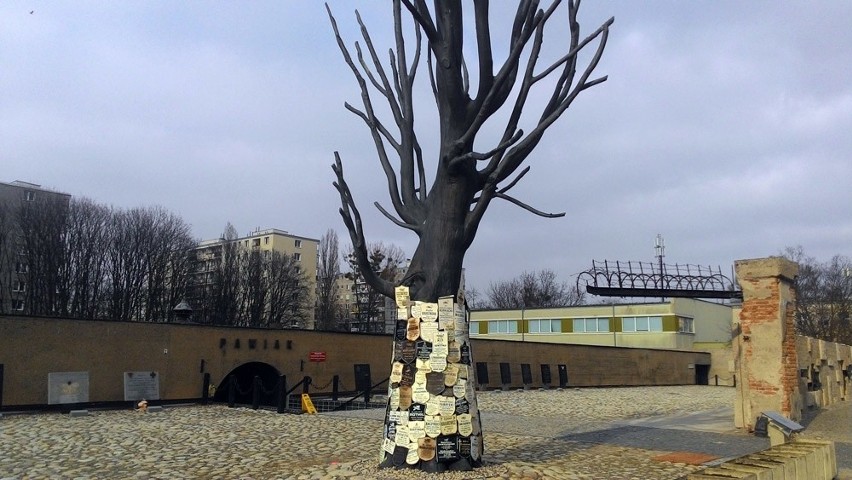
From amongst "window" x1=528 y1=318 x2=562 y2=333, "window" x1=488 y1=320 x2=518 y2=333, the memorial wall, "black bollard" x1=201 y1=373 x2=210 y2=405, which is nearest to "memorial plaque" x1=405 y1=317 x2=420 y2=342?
the memorial wall

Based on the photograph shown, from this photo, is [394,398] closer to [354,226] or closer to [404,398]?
[404,398]

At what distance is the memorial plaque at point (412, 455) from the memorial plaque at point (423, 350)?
913 mm

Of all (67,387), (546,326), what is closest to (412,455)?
(67,387)

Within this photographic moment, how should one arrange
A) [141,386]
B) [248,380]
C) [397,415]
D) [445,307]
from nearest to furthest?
[397,415]
[445,307]
[141,386]
[248,380]

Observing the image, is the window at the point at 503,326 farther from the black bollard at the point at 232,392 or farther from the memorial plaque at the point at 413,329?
the memorial plaque at the point at 413,329

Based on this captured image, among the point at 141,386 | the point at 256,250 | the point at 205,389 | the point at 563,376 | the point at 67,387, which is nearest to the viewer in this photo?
the point at 67,387

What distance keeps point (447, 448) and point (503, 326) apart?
4510cm

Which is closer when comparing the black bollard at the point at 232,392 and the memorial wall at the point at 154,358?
the memorial wall at the point at 154,358

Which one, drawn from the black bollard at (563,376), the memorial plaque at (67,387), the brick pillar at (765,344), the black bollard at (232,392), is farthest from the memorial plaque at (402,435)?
the black bollard at (563,376)

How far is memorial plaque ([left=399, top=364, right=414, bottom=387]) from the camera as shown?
730cm

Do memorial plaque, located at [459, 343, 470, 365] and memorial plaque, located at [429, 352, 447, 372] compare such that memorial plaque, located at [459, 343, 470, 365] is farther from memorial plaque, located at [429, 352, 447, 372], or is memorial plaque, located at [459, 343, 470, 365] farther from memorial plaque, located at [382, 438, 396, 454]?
memorial plaque, located at [382, 438, 396, 454]

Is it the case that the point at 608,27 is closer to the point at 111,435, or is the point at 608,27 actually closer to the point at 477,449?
the point at 477,449

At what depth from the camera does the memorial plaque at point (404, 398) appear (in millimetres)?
7219

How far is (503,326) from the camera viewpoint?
51.6 metres
